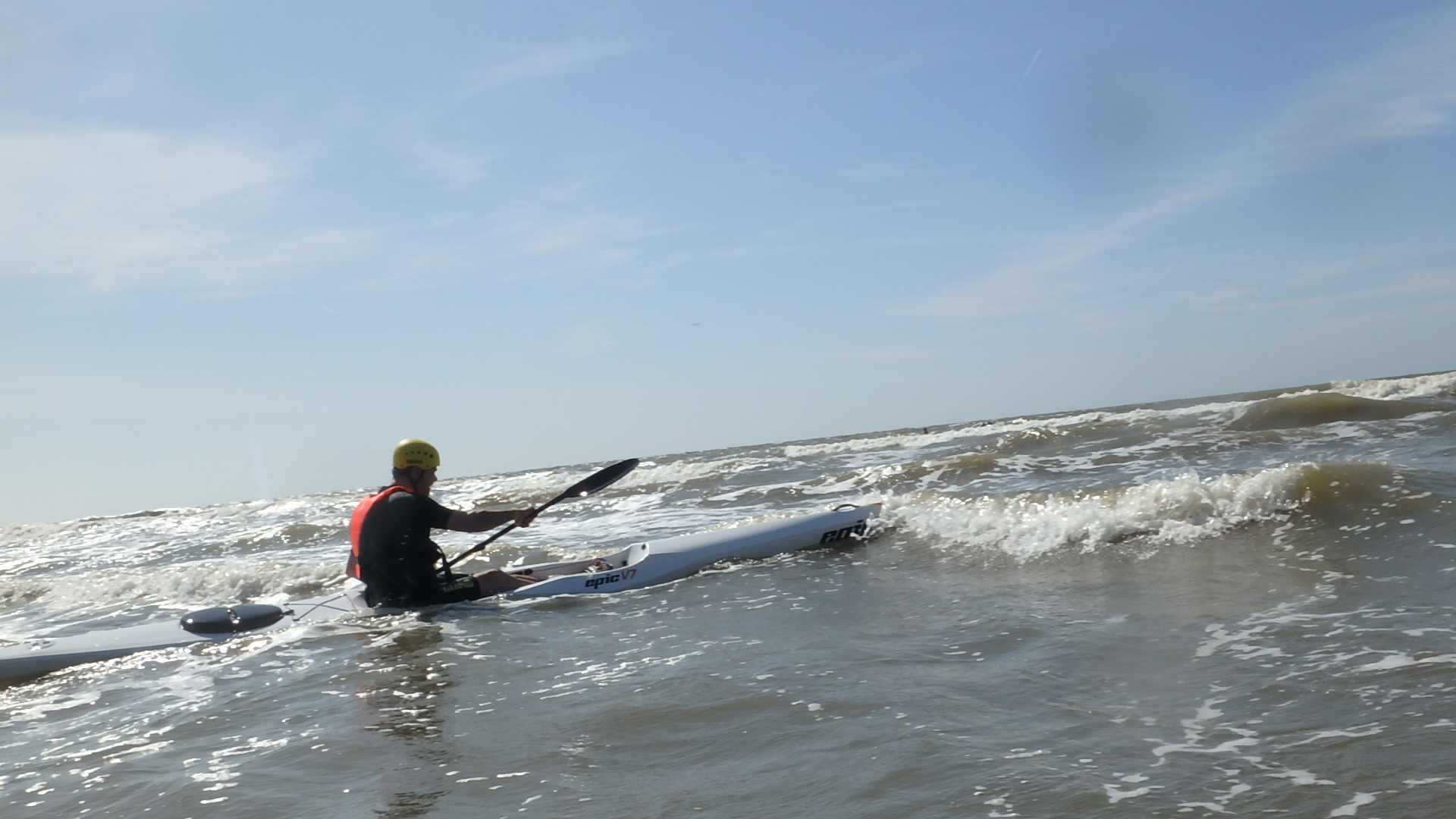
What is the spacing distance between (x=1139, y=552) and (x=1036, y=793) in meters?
4.51

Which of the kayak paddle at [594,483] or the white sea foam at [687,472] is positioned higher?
the kayak paddle at [594,483]

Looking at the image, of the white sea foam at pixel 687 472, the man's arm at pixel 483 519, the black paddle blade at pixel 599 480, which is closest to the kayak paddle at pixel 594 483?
the black paddle blade at pixel 599 480

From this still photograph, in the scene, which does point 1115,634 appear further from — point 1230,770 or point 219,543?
point 219,543

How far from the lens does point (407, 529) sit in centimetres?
616

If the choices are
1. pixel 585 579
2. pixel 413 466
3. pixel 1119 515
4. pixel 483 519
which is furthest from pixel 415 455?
pixel 1119 515

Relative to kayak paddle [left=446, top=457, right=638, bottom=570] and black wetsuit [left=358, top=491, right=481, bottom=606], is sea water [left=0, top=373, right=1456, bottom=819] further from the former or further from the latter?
kayak paddle [left=446, top=457, right=638, bottom=570]

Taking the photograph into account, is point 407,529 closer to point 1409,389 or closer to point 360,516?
point 360,516

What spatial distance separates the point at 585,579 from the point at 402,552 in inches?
51.7

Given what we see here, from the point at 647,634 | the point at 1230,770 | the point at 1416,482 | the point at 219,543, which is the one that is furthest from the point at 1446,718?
the point at 219,543

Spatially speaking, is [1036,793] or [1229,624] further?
[1229,624]

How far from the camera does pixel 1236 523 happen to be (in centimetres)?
713

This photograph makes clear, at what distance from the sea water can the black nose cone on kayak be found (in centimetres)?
21

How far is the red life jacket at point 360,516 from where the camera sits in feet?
20.1

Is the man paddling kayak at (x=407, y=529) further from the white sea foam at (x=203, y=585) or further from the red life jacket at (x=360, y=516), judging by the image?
the white sea foam at (x=203, y=585)
